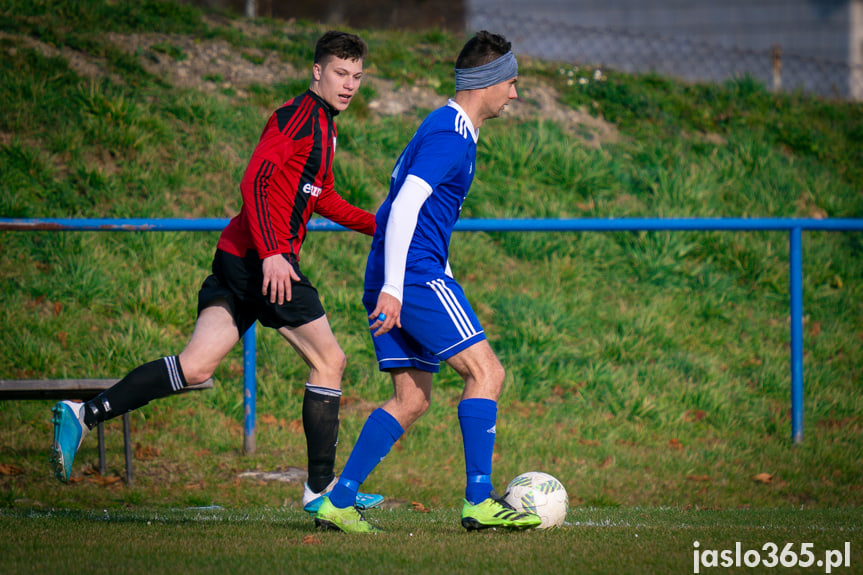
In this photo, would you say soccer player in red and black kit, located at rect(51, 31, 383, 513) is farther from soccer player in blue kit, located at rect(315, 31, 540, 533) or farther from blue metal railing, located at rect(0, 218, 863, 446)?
blue metal railing, located at rect(0, 218, 863, 446)

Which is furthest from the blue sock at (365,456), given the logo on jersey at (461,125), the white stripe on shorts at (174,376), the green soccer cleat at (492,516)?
the logo on jersey at (461,125)

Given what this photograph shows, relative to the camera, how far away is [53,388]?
203 inches

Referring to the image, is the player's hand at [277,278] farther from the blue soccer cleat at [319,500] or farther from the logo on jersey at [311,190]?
the blue soccer cleat at [319,500]

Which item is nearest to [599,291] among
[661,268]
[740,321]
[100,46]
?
[661,268]

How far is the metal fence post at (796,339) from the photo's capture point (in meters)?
6.65

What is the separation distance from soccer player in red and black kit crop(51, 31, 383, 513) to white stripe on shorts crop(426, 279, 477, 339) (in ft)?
2.35

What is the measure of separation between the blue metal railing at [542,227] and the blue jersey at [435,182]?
2.22 meters

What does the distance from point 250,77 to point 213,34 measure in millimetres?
981

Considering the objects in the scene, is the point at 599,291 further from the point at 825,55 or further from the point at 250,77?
the point at 825,55

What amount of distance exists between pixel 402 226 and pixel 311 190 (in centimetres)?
90

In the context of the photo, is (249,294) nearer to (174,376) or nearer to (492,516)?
(174,376)

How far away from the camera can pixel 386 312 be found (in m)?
3.61

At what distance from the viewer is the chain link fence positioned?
44.1 feet

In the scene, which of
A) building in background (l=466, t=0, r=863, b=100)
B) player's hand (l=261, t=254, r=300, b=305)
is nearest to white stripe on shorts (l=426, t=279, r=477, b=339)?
player's hand (l=261, t=254, r=300, b=305)
